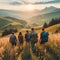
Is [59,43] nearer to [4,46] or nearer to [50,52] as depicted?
[50,52]

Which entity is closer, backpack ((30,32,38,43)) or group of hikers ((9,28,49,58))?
group of hikers ((9,28,49,58))

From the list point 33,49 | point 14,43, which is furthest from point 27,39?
point 33,49

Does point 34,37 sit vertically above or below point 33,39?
above

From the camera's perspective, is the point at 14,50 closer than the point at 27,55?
No

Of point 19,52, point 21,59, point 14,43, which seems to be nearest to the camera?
point 21,59

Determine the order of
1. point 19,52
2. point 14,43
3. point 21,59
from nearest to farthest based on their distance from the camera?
point 21,59 → point 19,52 → point 14,43

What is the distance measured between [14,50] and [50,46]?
11.8 ft

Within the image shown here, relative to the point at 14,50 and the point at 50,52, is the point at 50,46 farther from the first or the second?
the point at 14,50

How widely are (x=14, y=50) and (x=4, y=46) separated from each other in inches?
50.8

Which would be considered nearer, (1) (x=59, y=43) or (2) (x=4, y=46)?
(1) (x=59, y=43)

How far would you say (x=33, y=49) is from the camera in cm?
2320

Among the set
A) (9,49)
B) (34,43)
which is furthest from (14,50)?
(34,43)

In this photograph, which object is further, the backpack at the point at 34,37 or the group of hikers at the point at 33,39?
the backpack at the point at 34,37

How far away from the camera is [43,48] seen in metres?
23.1
